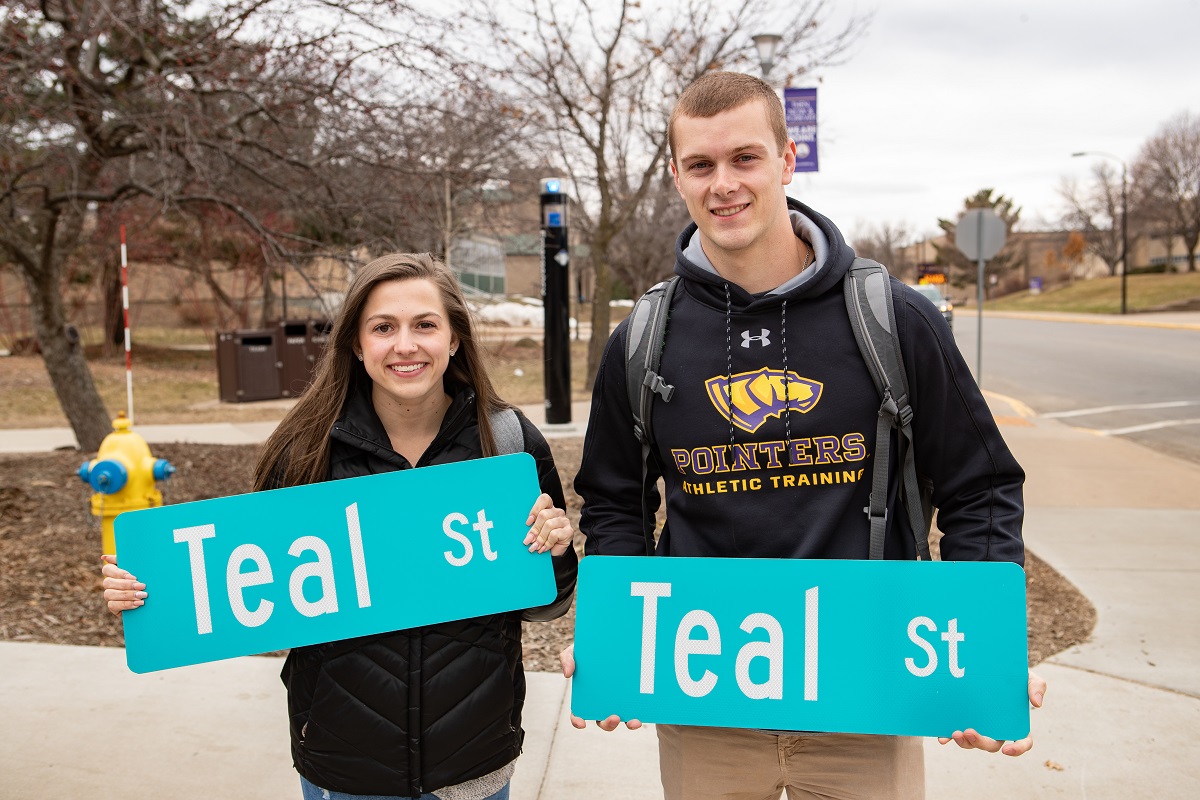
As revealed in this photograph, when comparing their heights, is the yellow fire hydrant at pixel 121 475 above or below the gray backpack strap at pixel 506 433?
below

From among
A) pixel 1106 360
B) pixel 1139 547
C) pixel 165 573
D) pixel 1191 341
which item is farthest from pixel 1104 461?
pixel 1191 341

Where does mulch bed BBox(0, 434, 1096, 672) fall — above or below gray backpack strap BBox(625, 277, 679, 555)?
below

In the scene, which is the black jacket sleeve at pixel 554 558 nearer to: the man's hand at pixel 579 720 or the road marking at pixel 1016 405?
the man's hand at pixel 579 720

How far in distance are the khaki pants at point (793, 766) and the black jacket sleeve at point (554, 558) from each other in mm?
392

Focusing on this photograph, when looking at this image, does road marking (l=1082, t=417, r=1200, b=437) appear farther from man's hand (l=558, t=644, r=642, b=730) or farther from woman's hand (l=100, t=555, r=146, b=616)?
woman's hand (l=100, t=555, r=146, b=616)

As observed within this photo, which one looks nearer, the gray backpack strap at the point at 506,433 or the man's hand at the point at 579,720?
the man's hand at the point at 579,720

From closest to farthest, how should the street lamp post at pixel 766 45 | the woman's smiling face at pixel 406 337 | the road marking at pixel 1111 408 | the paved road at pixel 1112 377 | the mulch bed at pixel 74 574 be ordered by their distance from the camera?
the woman's smiling face at pixel 406 337
the mulch bed at pixel 74 574
the street lamp post at pixel 766 45
the paved road at pixel 1112 377
the road marking at pixel 1111 408

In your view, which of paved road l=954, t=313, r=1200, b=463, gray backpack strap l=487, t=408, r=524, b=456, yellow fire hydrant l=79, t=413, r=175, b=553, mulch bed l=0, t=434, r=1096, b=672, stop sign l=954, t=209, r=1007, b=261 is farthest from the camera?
stop sign l=954, t=209, r=1007, b=261

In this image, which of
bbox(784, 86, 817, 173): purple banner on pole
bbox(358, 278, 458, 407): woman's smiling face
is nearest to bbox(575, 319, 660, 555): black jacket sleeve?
bbox(358, 278, 458, 407): woman's smiling face

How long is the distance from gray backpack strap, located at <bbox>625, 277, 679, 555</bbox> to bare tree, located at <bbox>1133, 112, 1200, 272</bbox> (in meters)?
68.4

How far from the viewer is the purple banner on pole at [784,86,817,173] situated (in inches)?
407

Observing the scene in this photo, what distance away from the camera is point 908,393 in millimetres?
2068

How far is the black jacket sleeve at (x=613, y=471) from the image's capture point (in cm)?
230

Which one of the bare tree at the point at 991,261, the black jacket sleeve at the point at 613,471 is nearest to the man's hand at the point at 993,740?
the black jacket sleeve at the point at 613,471
